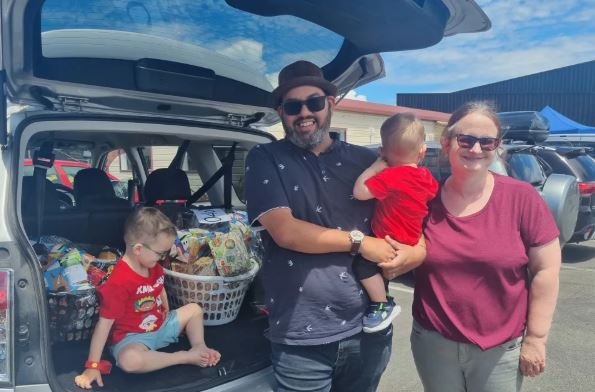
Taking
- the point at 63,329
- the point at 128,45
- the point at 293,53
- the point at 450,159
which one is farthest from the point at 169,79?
the point at 450,159

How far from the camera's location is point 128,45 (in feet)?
7.82

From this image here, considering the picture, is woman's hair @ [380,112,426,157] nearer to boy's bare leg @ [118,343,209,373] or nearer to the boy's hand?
boy's bare leg @ [118,343,209,373]

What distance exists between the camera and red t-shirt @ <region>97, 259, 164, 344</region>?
2189 millimetres

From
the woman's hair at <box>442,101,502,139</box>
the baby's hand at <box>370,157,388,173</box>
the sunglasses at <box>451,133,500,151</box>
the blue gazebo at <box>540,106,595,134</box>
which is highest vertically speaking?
the blue gazebo at <box>540,106,595,134</box>

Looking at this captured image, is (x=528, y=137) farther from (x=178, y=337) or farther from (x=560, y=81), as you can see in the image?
(x=560, y=81)

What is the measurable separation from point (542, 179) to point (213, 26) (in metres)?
5.06

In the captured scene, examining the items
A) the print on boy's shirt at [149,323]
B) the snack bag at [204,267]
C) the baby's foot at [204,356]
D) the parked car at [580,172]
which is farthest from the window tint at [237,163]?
the parked car at [580,172]

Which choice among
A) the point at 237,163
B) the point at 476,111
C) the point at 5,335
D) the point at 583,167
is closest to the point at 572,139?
the point at 583,167

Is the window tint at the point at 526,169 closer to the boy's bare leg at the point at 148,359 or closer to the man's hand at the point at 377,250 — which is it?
the man's hand at the point at 377,250

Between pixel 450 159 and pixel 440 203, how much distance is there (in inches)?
7.4

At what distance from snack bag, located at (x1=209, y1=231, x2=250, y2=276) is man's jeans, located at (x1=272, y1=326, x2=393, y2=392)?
79cm

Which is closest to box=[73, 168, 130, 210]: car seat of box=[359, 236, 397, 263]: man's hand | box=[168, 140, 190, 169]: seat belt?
box=[168, 140, 190, 169]: seat belt

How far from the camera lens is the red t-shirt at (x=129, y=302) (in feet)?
7.18

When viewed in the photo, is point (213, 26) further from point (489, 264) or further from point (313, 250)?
point (489, 264)
